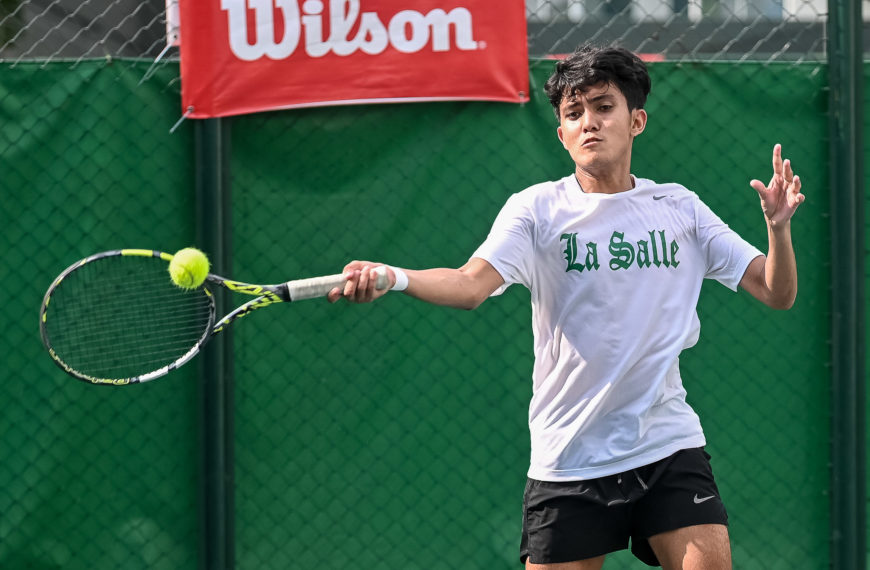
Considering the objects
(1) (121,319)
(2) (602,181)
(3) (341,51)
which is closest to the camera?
(2) (602,181)

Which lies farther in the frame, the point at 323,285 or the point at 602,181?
the point at 602,181

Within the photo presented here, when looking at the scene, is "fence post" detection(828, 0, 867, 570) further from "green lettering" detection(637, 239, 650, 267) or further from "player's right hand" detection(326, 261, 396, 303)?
"player's right hand" detection(326, 261, 396, 303)

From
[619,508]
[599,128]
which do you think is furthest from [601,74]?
[619,508]

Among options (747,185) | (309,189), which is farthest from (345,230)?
(747,185)

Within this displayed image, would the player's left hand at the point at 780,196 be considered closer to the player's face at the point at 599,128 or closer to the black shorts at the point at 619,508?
the player's face at the point at 599,128

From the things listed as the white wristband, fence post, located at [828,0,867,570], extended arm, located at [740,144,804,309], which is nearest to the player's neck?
extended arm, located at [740,144,804,309]

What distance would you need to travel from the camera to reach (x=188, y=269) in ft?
9.70

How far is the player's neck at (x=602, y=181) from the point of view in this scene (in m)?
3.02

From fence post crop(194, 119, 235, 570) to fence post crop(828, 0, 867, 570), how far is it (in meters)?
2.24

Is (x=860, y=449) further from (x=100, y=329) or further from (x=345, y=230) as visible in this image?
(x=100, y=329)

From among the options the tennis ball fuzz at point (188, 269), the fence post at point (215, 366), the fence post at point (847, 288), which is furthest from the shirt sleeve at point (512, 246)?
the fence post at point (847, 288)

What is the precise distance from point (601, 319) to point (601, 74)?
25.5 inches

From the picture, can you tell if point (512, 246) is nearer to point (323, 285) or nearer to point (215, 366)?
point (323, 285)

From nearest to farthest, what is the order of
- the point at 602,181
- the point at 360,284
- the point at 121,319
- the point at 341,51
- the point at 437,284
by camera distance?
the point at 360,284 → the point at 437,284 → the point at 602,181 → the point at 121,319 → the point at 341,51
